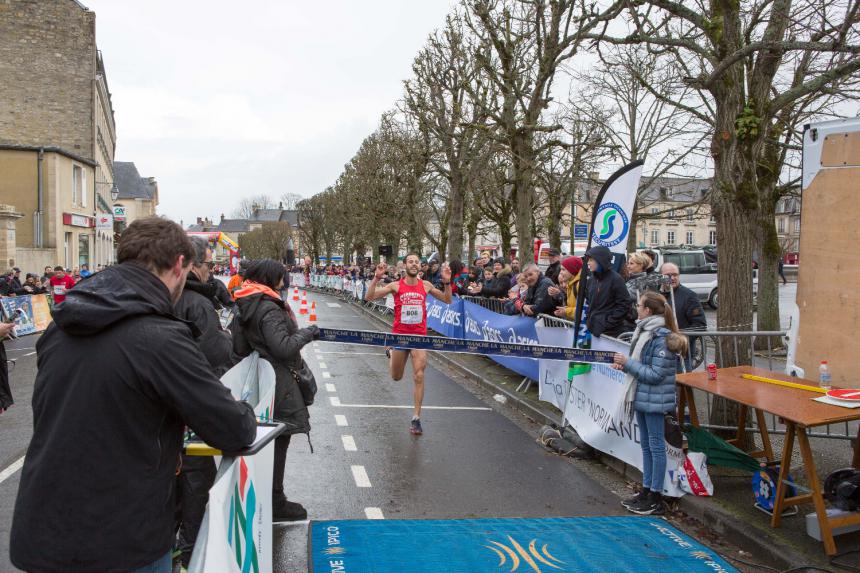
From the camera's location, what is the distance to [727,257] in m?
7.52

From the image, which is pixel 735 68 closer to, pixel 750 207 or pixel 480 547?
pixel 750 207

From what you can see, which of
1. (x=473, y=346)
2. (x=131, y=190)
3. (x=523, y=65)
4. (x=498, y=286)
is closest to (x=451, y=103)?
(x=523, y=65)

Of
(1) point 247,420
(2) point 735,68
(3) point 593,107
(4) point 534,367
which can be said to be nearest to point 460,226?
(3) point 593,107

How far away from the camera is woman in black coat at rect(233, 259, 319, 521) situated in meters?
5.27

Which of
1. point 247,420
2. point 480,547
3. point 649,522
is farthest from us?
point 649,522

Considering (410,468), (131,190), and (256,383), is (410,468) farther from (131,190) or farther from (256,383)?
(131,190)

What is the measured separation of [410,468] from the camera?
279 inches

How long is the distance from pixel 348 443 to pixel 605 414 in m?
2.83

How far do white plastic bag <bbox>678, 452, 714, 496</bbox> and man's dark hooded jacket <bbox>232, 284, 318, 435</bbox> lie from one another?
3.19 metres

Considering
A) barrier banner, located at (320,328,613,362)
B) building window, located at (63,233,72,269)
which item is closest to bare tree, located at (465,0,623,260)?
barrier banner, located at (320,328,613,362)

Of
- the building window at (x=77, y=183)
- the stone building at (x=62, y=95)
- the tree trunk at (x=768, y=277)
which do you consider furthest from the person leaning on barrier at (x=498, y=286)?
the building window at (x=77, y=183)

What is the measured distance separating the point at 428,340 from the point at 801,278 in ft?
11.7

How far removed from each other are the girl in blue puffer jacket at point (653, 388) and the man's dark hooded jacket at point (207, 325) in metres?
3.31

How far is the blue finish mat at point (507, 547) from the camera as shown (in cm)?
470
